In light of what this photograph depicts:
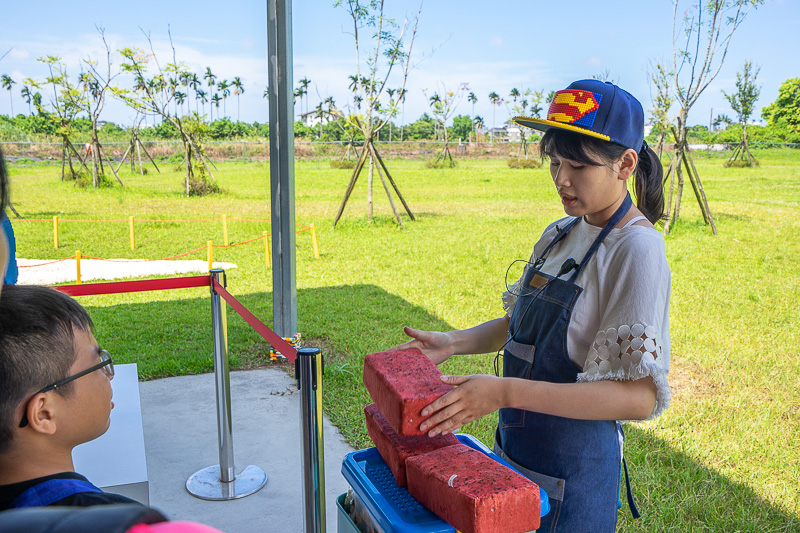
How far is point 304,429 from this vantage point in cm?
183

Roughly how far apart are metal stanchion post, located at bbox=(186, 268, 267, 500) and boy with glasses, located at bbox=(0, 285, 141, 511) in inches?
76.1

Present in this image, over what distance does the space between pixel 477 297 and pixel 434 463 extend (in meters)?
7.20

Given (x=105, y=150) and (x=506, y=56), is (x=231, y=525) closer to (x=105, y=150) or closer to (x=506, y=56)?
(x=105, y=150)

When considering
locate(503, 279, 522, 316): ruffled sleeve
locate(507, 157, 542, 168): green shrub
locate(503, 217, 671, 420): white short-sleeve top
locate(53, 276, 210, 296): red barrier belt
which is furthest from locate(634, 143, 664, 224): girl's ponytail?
locate(507, 157, 542, 168): green shrub

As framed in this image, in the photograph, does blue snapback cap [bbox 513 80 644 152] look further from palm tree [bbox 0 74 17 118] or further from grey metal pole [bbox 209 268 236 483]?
palm tree [bbox 0 74 17 118]

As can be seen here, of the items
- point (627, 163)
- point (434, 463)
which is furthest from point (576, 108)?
point (434, 463)

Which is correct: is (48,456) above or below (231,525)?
above

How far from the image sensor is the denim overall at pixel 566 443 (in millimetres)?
1567

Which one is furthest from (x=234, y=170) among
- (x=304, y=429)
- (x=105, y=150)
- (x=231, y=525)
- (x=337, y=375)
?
(x=304, y=429)

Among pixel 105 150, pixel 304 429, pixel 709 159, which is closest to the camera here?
pixel 304 429

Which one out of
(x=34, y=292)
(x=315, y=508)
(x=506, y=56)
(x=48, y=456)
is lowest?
(x=315, y=508)

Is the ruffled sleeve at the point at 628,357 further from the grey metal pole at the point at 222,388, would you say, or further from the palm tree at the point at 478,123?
the palm tree at the point at 478,123

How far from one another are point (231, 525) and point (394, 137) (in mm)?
23998

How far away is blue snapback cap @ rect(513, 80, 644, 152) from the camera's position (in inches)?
60.2
